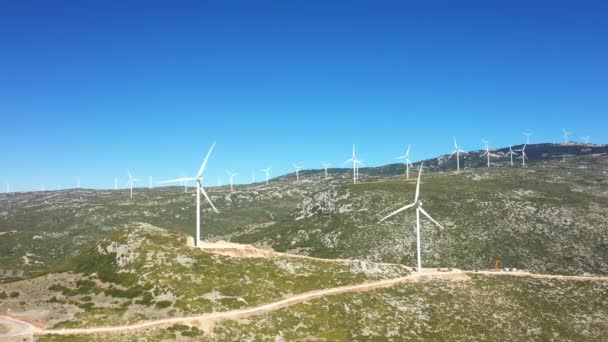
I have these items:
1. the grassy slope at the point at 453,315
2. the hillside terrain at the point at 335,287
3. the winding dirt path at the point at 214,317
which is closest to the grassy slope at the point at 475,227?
the hillside terrain at the point at 335,287

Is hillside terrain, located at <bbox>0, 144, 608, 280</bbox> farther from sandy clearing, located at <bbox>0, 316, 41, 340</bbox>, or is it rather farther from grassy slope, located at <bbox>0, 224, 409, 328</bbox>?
sandy clearing, located at <bbox>0, 316, 41, 340</bbox>

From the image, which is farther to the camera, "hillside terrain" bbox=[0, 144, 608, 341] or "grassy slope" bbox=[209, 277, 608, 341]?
"grassy slope" bbox=[209, 277, 608, 341]

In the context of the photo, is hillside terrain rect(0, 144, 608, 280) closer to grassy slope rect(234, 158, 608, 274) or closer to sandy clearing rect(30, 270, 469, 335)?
grassy slope rect(234, 158, 608, 274)

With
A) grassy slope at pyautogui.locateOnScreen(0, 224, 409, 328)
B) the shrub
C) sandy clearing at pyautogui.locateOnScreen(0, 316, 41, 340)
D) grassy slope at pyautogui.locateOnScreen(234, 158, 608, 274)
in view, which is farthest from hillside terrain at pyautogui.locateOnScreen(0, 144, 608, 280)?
sandy clearing at pyautogui.locateOnScreen(0, 316, 41, 340)

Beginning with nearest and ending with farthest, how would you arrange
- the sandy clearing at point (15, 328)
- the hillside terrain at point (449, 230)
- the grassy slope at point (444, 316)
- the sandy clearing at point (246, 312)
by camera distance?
the sandy clearing at point (15, 328) < the sandy clearing at point (246, 312) < the grassy slope at point (444, 316) < the hillside terrain at point (449, 230)

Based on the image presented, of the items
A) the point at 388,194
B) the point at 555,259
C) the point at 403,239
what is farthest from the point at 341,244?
the point at 555,259

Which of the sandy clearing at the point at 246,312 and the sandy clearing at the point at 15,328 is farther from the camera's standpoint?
the sandy clearing at the point at 246,312

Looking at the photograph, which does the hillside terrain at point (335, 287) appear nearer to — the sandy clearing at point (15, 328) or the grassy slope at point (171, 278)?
the grassy slope at point (171, 278)

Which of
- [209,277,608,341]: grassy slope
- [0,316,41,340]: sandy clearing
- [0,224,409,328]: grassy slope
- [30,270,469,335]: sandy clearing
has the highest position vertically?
[0,224,409,328]: grassy slope

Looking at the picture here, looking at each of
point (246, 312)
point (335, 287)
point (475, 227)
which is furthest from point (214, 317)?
point (475, 227)

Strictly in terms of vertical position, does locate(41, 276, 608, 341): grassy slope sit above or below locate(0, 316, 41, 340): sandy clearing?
below

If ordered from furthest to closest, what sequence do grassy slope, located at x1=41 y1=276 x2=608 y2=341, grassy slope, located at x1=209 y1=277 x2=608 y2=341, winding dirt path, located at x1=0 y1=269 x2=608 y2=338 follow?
grassy slope, located at x1=209 y1=277 x2=608 y2=341 < grassy slope, located at x1=41 y1=276 x2=608 y2=341 < winding dirt path, located at x1=0 y1=269 x2=608 y2=338

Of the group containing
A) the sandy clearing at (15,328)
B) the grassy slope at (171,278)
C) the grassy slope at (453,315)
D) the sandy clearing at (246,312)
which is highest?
the grassy slope at (171,278)

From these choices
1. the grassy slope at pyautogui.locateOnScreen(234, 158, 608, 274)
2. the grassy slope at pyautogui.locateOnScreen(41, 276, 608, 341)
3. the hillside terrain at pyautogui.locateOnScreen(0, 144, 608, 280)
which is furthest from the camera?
the hillside terrain at pyautogui.locateOnScreen(0, 144, 608, 280)
